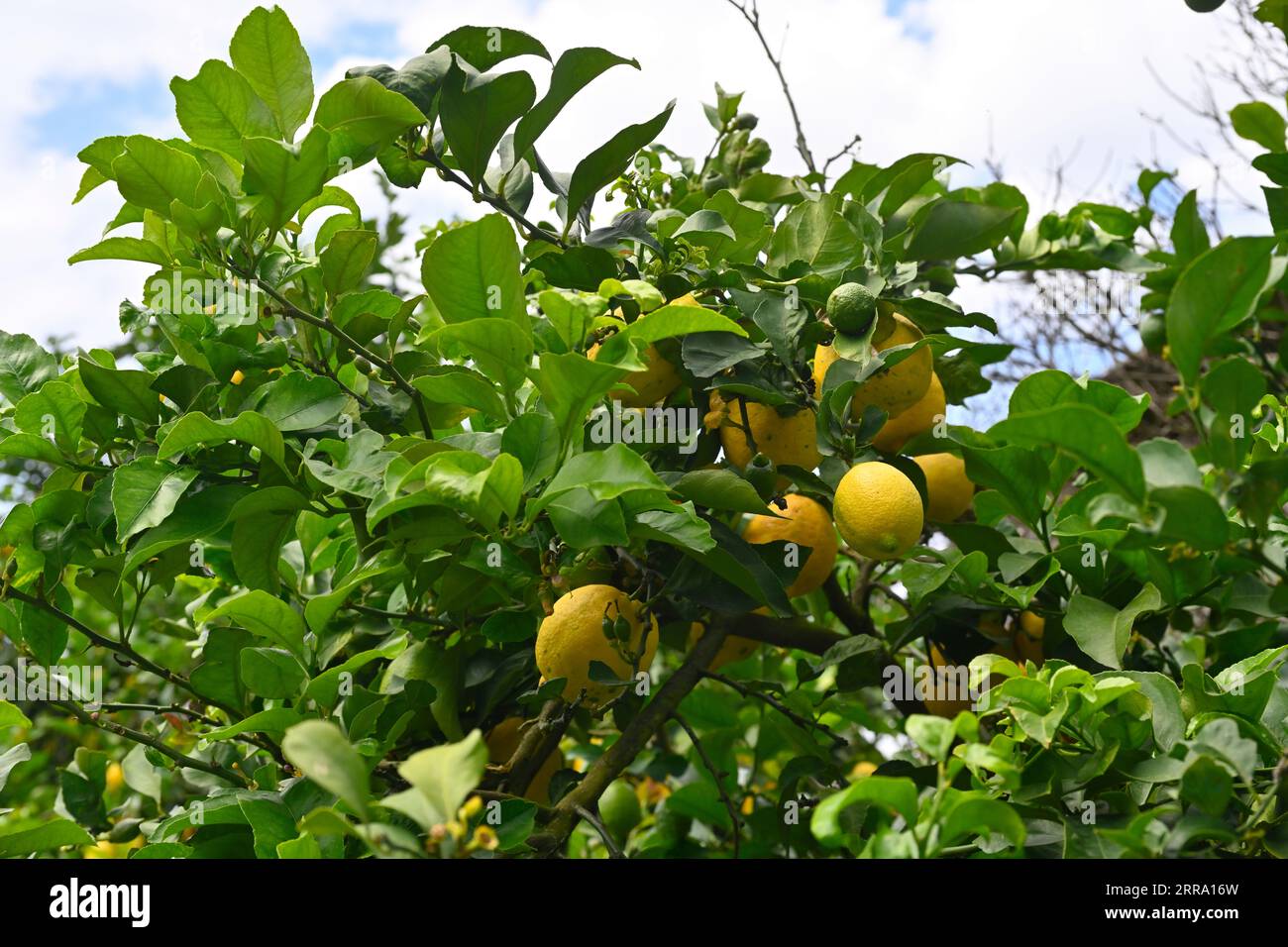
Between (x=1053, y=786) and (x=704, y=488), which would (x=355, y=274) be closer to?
(x=704, y=488)

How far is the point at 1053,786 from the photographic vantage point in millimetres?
798

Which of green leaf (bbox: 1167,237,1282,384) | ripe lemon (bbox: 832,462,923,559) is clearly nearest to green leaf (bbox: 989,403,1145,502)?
green leaf (bbox: 1167,237,1282,384)

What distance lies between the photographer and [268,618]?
39.1 inches

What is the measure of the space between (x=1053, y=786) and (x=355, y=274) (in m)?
0.80

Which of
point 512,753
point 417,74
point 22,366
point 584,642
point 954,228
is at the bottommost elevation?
point 512,753

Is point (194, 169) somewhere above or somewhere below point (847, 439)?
above

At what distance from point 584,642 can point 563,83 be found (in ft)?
1.83

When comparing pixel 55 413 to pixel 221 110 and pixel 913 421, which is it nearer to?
pixel 221 110

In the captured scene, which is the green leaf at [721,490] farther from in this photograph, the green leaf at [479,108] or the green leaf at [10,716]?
the green leaf at [10,716]

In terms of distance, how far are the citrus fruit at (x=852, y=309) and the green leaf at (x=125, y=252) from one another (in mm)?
675

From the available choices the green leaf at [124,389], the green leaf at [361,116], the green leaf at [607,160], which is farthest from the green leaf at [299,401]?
the green leaf at [607,160]

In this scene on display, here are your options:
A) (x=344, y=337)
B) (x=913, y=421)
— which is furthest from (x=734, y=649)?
(x=344, y=337)

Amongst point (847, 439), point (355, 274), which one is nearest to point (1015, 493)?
point (847, 439)

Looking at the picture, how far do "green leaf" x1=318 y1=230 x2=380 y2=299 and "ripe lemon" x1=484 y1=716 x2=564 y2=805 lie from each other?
0.49m
